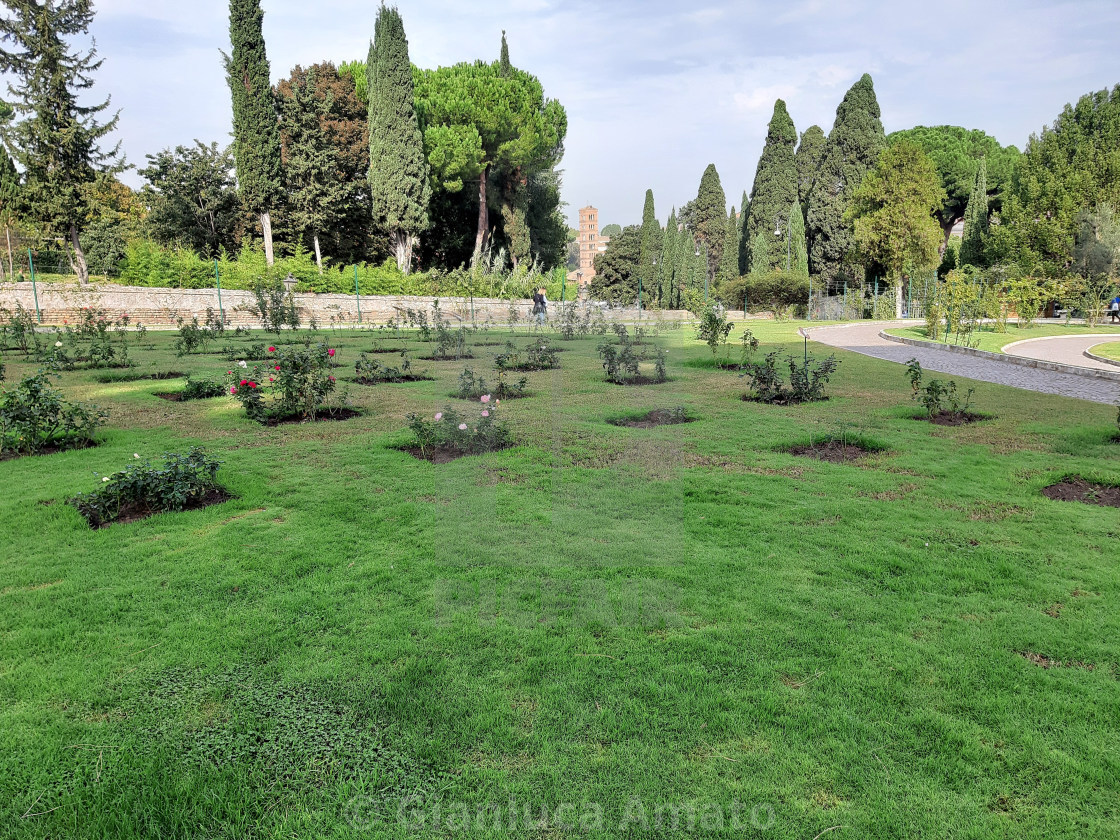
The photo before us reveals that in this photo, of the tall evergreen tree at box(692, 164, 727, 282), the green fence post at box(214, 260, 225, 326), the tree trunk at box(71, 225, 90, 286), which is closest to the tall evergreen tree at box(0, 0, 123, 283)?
the tree trunk at box(71, 225, 90, 286)

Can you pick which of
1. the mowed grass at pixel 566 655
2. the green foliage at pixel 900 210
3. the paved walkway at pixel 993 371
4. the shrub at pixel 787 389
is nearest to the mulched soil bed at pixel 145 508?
the mowed grass at pixel 566 655

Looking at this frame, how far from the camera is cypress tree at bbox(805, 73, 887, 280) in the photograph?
35.2 metres

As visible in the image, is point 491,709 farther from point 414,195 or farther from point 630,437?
point 414,195

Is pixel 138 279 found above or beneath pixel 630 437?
above

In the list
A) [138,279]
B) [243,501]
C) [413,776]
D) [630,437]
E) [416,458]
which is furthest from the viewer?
[138,279]

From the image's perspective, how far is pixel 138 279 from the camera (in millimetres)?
20984

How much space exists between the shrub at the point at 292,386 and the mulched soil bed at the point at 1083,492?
6481 mm

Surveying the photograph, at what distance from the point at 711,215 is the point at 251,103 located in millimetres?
34872

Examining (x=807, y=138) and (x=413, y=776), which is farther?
(x=807, y=138)

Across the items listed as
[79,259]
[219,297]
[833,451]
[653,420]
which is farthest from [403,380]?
[79,259]

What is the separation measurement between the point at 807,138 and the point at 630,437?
41213mm

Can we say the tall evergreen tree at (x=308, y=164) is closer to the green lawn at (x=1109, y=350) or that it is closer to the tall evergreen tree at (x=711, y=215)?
the green lawn at (x=1109, y=350)

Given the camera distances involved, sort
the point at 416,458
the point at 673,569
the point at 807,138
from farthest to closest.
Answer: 1. the point at 807,138
2. the point at 416,458
3. the point at 673,569

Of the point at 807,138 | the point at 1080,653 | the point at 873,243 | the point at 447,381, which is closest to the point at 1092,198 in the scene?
the point at 873,243
